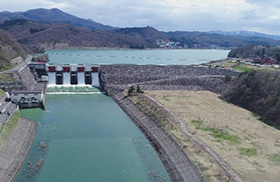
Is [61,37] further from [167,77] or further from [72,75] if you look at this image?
[167,77]

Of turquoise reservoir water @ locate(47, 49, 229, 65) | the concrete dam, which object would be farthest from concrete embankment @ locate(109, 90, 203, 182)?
turquoise reservoir water @ locate(47, 49, 229, 65)

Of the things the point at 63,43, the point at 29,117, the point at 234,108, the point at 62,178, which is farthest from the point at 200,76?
the point at 63,43

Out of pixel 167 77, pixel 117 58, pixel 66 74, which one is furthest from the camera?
pixel 117 58

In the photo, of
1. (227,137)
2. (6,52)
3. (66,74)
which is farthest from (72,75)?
(227,137)

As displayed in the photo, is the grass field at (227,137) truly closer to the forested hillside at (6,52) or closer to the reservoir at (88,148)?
the reservoir at (88,148)

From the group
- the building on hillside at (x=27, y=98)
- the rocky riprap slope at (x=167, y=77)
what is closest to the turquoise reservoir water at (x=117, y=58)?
the rocky riprap slope at (x=167, y=77)
